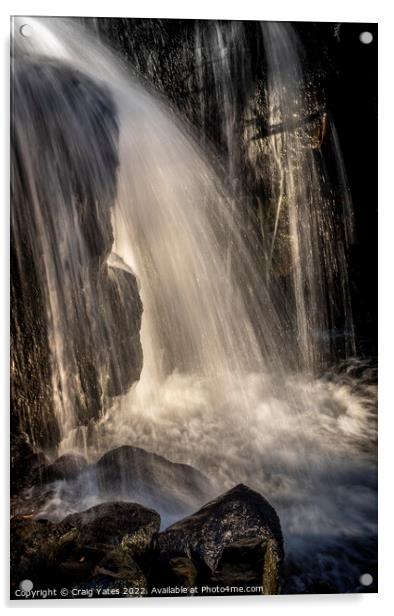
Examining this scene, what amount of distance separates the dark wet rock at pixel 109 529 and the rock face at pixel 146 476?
0.08 m

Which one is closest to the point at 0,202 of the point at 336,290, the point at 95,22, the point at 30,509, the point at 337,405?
the point at 95,22

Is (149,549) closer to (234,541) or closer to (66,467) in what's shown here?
(234,541)

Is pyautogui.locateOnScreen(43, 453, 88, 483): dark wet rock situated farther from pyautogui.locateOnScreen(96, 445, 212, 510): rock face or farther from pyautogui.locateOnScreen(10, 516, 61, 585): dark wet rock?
pyautogui.locateOnScreen(10, 516, 61, 585): dark wet rock

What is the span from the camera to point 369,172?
7.61 feet

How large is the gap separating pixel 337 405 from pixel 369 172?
2.89 feet

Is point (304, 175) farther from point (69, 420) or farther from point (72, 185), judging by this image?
point (69, 420)

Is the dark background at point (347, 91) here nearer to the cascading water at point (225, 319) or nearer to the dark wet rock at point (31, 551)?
the cascading water at point (225, 319)

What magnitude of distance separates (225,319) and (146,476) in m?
0.64

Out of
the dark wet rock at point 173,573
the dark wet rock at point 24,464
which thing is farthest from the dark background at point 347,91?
the dark wet rock at point 24,464

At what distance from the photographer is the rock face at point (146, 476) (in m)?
2.21

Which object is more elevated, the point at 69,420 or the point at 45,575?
the point at 69,420

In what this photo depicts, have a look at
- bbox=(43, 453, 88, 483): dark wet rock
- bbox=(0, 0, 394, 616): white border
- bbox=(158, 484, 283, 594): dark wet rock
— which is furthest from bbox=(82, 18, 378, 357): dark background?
bbox=(43, 453, 88, 483): dark wet rock

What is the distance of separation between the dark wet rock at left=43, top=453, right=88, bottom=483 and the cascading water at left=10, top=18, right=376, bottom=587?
1.7 inches
